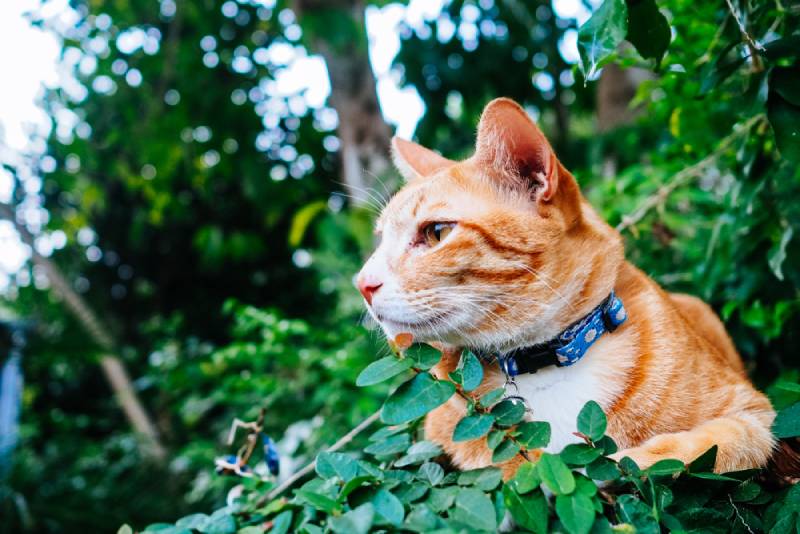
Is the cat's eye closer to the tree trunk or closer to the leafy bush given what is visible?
the leafy bush

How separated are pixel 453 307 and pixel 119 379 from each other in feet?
12.3

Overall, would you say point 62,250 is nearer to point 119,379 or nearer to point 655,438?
point 119,379

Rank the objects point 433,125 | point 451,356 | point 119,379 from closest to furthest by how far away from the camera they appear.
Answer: point 451,356 → point 119,379 → point 433,125

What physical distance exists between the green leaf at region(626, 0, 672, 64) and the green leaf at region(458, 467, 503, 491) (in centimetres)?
79

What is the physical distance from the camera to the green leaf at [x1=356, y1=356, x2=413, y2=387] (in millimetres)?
907

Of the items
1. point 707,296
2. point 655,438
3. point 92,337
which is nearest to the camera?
point 655,438

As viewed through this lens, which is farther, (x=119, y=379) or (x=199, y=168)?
(x=199, y=168)

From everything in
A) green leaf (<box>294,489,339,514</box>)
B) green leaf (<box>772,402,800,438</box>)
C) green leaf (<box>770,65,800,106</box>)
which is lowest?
green leaf (<box>772,402,800,438</box>)

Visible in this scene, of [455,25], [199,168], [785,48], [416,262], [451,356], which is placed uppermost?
[455,25]

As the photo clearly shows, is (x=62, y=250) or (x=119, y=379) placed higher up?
(x=62, y=250)

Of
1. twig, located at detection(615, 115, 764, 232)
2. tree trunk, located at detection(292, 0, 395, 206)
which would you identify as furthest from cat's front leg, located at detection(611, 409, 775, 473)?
tree trunk, located at detection(292, 0, 395, 206)

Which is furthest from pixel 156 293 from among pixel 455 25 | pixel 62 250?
pixel 455 25

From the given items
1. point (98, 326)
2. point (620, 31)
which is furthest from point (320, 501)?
point (98, 326)

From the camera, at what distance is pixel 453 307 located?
1.28 m
